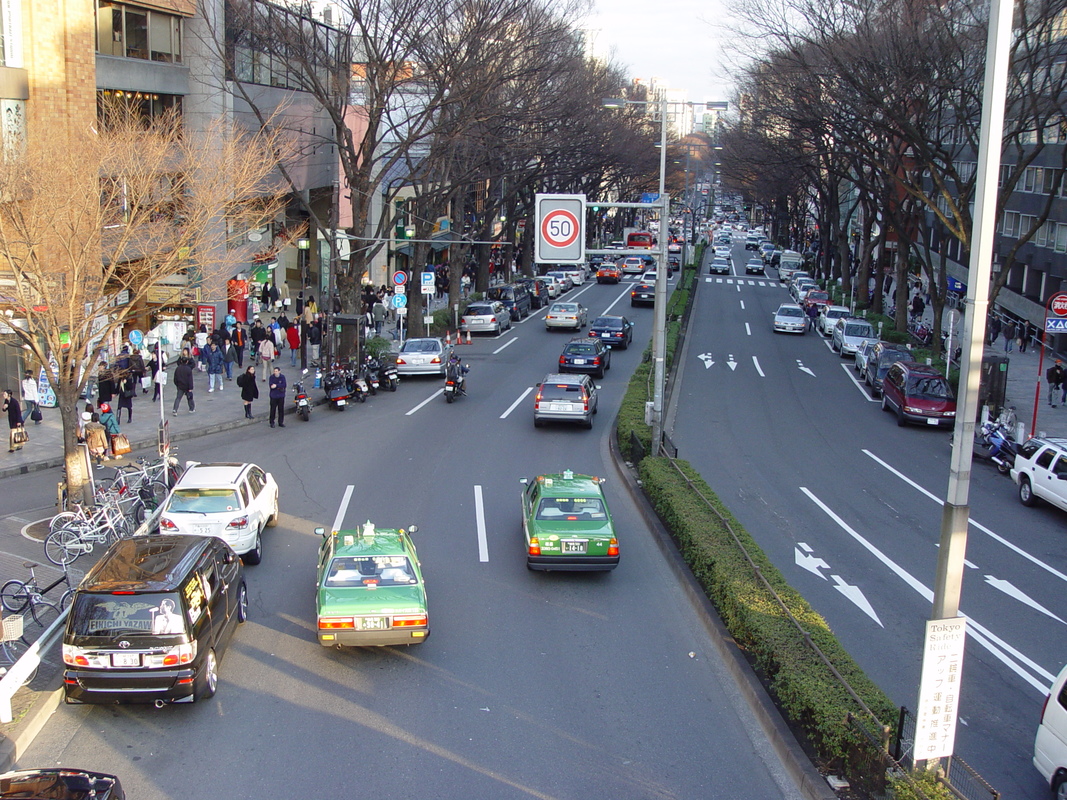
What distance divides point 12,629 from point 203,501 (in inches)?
175

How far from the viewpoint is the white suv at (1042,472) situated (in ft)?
68.1

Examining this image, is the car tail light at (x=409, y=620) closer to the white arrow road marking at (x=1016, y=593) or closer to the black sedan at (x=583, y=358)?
the white arrow road marking at (x=1016, y=593)

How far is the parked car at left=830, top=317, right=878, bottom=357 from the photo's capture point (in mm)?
42281

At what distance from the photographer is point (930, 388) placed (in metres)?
30.1

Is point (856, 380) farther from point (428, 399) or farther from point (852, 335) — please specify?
point (428, 399)

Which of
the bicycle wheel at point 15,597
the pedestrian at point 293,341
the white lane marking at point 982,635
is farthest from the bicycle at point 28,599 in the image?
the pedestrian at point 293,341

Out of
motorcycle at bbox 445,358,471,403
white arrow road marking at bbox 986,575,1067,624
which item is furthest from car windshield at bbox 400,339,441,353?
white arrow road marking at bbox 986,575,1067,624

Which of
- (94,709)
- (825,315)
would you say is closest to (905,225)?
(825,315)

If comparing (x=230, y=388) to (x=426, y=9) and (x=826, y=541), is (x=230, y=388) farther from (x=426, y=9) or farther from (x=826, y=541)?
(x=826, y=541)

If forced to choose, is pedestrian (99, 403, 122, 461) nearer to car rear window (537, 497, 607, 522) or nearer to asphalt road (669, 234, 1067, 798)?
car rear window (537, 497, 607, 522)

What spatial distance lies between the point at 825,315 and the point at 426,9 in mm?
27136

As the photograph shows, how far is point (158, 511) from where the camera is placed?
657 inches

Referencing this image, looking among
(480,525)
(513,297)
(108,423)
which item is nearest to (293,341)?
(108,423)

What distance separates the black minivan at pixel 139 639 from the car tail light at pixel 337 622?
1.41 meters
